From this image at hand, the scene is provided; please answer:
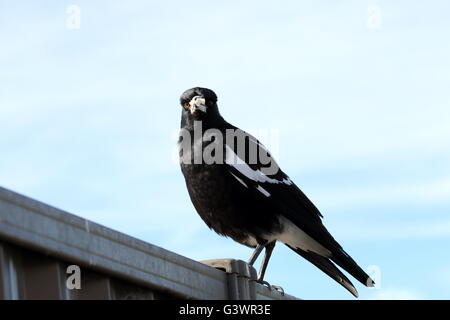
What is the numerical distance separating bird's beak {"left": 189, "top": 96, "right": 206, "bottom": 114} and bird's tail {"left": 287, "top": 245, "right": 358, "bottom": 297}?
1.35 meters

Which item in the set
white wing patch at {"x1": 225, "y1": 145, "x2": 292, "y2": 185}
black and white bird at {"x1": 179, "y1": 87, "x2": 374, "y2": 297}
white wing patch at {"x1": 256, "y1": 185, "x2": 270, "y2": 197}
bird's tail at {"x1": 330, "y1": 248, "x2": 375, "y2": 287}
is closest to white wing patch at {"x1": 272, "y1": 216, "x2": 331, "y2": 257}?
black and white bird at {"x1": 179, "y1": 87, "x2": 374, "y2": 297}

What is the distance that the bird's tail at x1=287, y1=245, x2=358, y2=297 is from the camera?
7980 millimetres

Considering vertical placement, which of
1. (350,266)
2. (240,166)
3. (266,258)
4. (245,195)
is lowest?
(350,266)

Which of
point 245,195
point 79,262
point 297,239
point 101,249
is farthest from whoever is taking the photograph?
point 297,239

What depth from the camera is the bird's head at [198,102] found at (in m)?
8.34

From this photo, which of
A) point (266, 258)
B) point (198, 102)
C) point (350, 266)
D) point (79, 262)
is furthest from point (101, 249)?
point (198, 102)

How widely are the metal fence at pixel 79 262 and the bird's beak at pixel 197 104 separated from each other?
312 cm

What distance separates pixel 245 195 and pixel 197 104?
88 cm

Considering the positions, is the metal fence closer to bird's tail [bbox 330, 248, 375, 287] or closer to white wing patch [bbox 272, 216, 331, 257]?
bird's tail [bbox 330, 248, 375, 287]

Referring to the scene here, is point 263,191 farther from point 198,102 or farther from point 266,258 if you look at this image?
point 198,102

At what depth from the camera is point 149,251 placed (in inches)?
190

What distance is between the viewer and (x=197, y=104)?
835 cm
